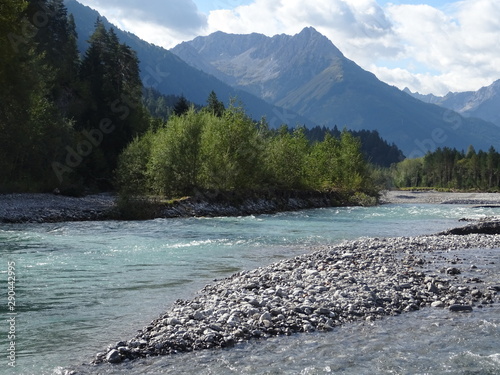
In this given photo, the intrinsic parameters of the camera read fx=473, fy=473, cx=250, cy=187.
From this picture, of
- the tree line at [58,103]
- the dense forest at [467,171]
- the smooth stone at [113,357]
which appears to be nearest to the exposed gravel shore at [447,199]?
the tree line at [58,103]

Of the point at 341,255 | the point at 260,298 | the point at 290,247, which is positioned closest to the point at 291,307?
the point at 260,298

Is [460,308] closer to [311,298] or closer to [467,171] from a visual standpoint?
[311,298]

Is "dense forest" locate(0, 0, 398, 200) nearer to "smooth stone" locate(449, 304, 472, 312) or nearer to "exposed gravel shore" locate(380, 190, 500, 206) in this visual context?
"exposed gravel shore" locate(380, 190, 500, 206)

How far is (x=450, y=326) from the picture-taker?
36.7 ft

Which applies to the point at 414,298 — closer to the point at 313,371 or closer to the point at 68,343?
the point at 313,371

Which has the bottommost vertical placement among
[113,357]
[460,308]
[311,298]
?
[460,308]

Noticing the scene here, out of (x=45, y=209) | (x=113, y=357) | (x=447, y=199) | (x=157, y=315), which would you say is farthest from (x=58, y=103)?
(x=447, y=199)

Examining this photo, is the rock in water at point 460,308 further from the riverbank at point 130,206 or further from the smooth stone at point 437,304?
the riverbank at point 130,206

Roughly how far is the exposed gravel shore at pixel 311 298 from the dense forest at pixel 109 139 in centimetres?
2582

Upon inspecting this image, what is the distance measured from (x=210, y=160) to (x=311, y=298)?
147 ft

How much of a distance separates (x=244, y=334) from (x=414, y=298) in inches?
227

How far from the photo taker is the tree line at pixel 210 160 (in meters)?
54.4

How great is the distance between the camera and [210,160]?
56.7m

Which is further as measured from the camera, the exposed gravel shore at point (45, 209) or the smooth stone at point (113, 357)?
the exposed gravel shore at point (45, 209)
